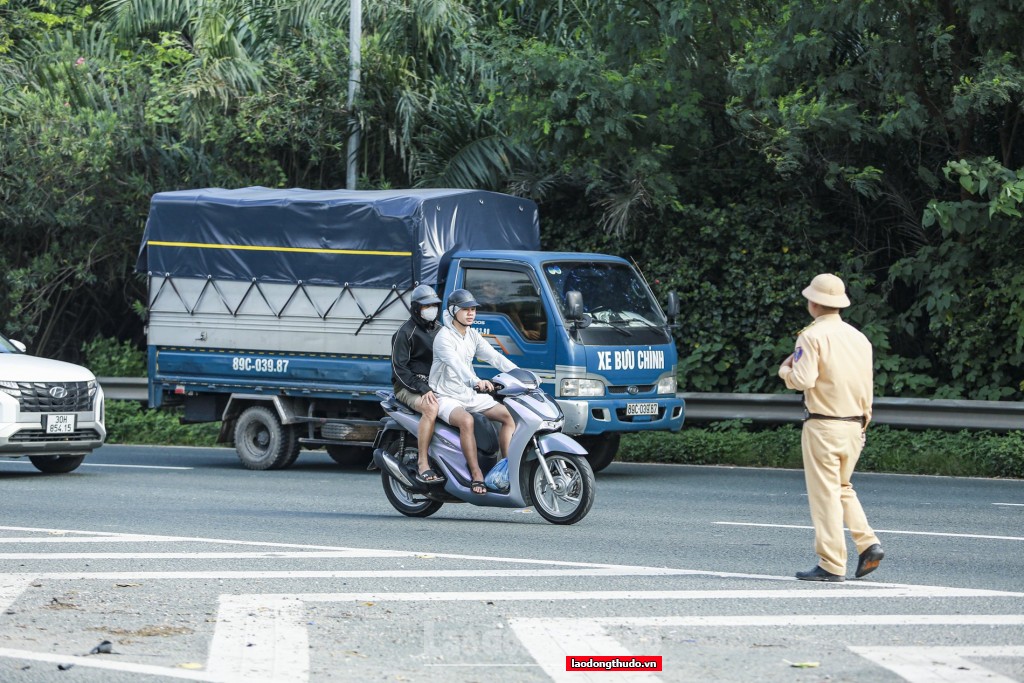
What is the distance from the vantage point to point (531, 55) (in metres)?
17.5

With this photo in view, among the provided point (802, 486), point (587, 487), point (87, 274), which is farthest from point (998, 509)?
point (87, 274)

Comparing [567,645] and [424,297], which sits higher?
[424,297]

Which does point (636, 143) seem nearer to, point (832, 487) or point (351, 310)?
point (351, 310)

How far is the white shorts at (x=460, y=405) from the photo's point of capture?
11.1 meters

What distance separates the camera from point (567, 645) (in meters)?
6.82

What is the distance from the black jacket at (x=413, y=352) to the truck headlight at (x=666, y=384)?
4182 millimetres

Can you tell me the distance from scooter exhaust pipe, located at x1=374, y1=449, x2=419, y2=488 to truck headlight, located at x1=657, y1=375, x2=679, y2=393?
4365 mm

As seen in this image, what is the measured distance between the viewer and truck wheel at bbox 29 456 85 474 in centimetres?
1570

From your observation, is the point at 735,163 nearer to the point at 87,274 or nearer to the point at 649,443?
the point at 649,443

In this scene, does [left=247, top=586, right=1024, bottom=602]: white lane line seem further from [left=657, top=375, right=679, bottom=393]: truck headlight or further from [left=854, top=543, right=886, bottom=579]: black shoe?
[left=657, top=375, right=679, bottom=393]: truck headlight

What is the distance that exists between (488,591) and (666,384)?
24.2ft

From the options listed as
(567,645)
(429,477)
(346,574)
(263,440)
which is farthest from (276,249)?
(567,645)

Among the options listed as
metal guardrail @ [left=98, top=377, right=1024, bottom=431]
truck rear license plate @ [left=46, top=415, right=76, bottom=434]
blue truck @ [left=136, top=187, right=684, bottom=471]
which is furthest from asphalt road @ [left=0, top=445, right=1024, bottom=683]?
metal guardrail @ [left=98, top=377, right=1024, bottom=431]

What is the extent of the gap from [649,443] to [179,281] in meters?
5.66
